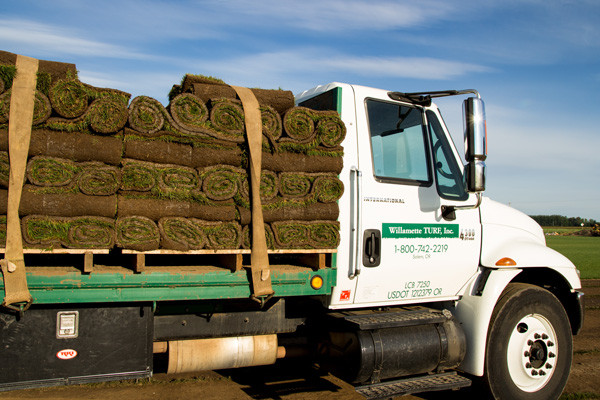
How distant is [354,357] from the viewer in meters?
4.25

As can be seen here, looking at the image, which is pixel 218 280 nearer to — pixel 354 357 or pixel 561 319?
pixel 354 357

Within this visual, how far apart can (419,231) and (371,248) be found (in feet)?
1.85

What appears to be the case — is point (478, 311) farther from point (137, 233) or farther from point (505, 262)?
point (137, 233)

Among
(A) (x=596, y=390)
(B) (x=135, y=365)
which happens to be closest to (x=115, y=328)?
(B) (x=135, y=365)

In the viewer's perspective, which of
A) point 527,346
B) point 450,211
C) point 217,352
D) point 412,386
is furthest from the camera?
point 527,346

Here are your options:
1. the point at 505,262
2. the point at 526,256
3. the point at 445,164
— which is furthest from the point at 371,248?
the point at 526,256

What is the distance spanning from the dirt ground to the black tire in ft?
2.02

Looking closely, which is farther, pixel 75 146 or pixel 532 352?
pixel 532 352

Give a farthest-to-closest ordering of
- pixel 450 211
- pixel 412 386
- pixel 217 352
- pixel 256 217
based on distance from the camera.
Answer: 1. pixel 450 211
2. pixel 412 386
3. pixel 217 352
4. pixel 256 217

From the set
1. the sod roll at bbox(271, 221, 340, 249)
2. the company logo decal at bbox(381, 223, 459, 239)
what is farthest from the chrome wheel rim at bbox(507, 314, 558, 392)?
the sod roll at bbox(271, 221, 340, 249)

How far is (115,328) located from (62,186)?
1.06 meters

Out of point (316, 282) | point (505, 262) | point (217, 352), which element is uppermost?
point (505, 262)

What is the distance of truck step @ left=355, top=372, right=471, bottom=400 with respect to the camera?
13.7 feet

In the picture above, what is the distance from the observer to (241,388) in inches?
207
